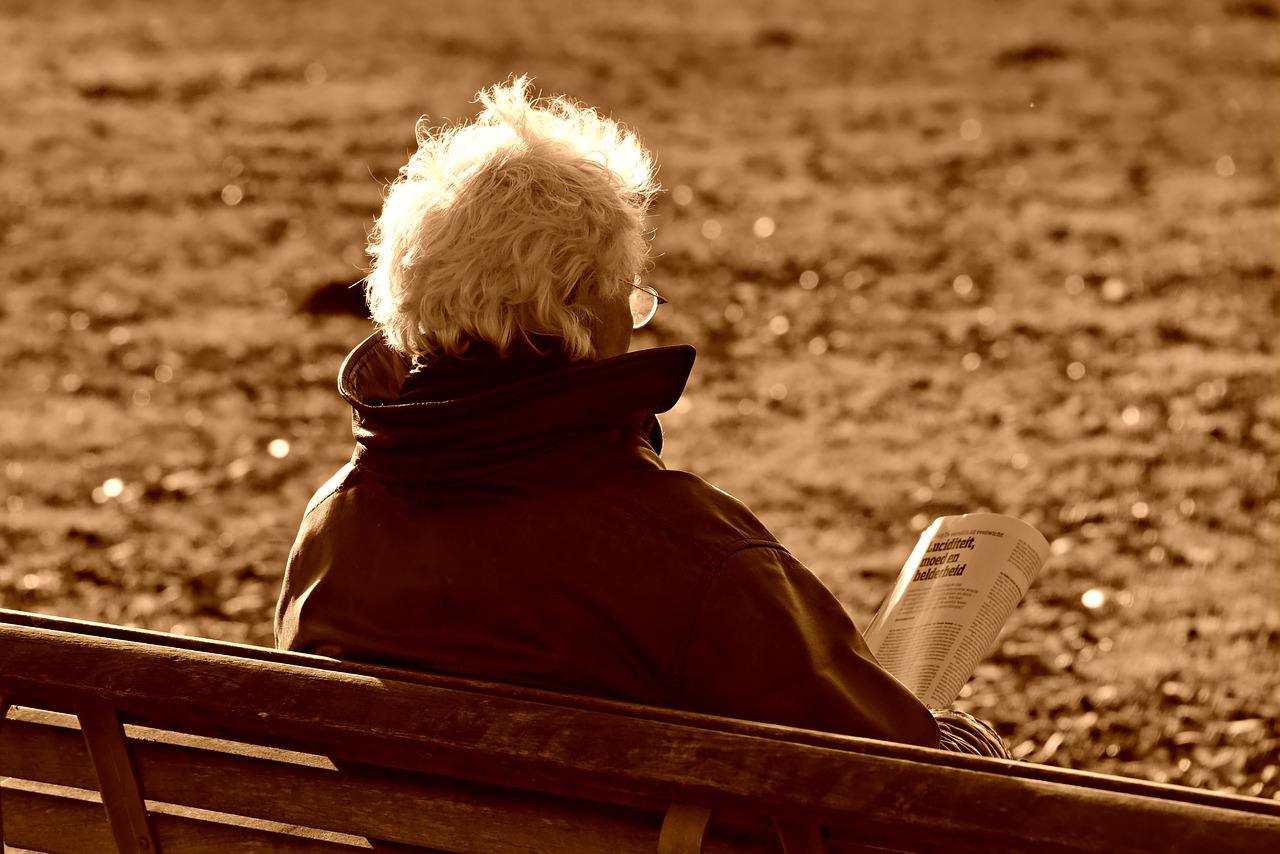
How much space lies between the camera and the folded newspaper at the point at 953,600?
2.87 metres

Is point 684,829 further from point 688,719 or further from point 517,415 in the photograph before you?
point 517,415

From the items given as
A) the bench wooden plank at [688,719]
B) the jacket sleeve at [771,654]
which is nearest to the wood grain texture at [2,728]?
the bench wooden plank at [688,719]

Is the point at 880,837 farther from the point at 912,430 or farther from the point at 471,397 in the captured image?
the point at 912,430

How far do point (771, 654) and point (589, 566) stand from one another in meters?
0.28

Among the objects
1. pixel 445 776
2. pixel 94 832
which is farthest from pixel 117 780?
pixel 445 776

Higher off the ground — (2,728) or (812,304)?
(812,304)

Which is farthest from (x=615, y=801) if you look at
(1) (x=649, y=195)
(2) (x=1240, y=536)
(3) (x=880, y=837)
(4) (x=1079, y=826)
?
(2) (x=1240, y=536)

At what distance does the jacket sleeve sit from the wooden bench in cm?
19

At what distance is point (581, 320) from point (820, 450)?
15.9ft

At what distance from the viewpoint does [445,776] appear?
84.5 inches

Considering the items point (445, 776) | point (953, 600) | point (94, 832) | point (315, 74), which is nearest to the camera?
point (445, 776)

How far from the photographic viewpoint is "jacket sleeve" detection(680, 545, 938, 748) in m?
2.15

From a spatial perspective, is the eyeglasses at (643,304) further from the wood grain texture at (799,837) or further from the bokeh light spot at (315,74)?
the bokeh light spot at (315,74)

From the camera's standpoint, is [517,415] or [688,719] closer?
[688,719]
